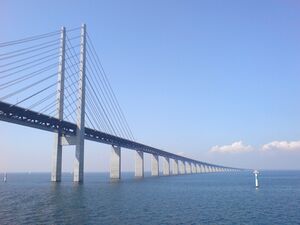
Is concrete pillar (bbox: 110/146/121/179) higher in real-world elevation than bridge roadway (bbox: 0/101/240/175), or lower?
lower

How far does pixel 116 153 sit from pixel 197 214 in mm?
70129

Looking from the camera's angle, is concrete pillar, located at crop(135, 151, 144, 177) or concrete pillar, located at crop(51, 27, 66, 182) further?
concrete pillar, located at crop(135, 151, 144, 177)

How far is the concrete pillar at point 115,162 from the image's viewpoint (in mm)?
104688

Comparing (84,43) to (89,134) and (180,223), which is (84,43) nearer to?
(89,134)

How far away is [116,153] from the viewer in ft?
343

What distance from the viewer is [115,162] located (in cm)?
10556

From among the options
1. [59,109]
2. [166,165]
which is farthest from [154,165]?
[59,109]

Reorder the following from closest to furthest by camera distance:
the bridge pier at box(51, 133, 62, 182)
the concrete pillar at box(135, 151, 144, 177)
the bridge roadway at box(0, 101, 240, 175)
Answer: the bridge roadway at box(0, 101, 240, 175)
the bridge pier at box(51, 133, 62, 182)
the concrete pillar at box(135, 151, 144, 177)

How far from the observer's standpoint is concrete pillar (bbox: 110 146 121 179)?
10469 cm

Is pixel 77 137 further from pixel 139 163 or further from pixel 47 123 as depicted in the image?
pixel 139 163

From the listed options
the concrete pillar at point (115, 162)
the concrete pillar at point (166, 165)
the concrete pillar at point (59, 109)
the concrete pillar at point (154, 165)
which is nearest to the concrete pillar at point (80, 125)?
the concrete pillar at point (59, 109)

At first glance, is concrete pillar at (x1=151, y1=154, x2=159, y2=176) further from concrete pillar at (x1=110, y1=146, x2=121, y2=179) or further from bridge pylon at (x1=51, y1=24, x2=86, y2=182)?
bridge pylon at (x1=51, y1=24, x2=86, y2=182)

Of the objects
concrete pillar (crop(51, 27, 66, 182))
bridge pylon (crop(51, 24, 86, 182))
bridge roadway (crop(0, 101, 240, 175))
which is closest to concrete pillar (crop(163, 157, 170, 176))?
bridge roadway (crop(0, 101, 240, 175))

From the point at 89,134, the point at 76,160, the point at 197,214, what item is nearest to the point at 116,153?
the point at 89,134
